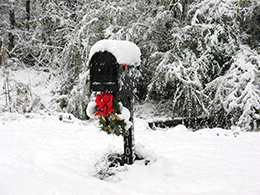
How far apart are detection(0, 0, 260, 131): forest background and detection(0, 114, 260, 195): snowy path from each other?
129cm

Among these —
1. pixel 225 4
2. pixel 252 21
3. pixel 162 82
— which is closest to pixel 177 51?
pixel 162 82

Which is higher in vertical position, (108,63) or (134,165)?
(108,63)

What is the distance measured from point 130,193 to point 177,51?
4945 mm

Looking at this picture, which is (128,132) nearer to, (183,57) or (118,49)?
(118,49)

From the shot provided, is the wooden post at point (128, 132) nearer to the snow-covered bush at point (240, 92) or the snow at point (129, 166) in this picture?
the snow at point (129, 166)

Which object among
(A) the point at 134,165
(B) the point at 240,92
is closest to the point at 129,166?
(A) the point at 134,165

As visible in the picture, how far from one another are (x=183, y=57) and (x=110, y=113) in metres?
4.20

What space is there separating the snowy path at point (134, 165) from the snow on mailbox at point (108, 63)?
0.99 m

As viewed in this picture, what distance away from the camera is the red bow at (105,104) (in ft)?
9.00

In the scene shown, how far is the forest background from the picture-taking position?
5911mm

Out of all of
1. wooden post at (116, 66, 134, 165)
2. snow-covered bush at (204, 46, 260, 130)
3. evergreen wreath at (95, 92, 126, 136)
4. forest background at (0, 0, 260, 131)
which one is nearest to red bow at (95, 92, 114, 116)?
evergreen wreath at (95, 92, 126, 136)

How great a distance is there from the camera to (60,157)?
335 cm

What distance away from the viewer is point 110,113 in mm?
2801

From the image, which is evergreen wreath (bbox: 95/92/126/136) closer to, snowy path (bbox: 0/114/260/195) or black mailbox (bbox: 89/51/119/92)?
black mailbox (bbox: 89/51/119/92)
